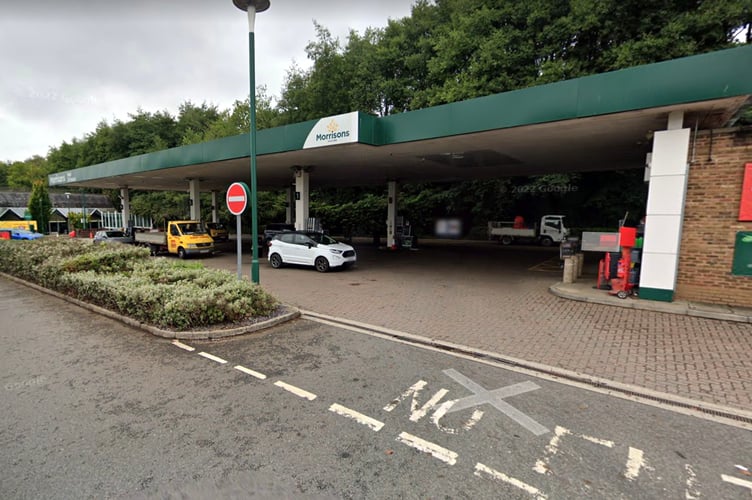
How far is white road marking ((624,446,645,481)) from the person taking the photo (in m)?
3.01

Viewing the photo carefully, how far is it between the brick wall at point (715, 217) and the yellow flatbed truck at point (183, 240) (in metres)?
18.4

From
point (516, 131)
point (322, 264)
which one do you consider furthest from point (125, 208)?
point (516, 131)

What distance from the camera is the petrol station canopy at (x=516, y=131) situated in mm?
7219

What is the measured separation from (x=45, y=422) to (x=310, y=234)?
427 inches

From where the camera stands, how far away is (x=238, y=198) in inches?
324

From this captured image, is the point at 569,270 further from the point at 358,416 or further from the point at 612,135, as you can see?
the point at 358,416

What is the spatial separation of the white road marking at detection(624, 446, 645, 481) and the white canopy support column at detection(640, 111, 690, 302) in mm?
6468

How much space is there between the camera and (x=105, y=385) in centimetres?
459

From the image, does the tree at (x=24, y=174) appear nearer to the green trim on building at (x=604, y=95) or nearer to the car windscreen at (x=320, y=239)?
the car windscreen at (x=320, y=239)

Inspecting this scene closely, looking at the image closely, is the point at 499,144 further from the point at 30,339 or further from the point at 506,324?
the point at 30,339

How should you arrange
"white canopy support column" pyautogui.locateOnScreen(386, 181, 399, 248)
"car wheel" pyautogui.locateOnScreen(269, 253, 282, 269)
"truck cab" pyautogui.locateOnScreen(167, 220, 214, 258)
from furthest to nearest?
"white canopy support column" pyautogui.locateOnScreen(386, 181, 399, 248), "truck cab" pyautogui.locateOnScreen(167, 220, 214, 258), "car wheel" pyautogui.locateOnScreen(269, 253, 282, 269)

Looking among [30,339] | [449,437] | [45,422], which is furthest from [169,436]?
[30,339]

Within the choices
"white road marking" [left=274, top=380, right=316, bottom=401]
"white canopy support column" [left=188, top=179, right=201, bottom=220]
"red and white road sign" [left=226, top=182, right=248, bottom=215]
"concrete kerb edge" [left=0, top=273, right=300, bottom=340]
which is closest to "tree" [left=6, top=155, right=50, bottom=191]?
"white canopy support column" [left=188, top=179, right=201, bottom=220]

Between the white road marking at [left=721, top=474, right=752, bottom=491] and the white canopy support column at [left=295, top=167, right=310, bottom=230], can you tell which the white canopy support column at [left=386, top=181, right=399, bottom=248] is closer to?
the white canopy support column at [left=295, top=167, right=310, bottom=230]
